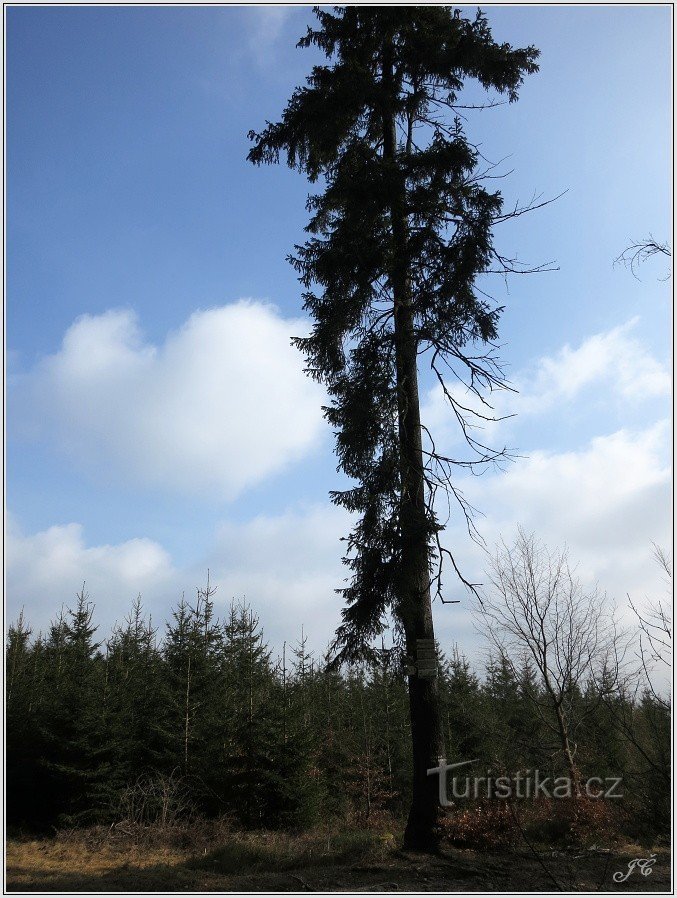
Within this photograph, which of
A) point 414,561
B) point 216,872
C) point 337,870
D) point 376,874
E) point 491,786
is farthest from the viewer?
point 491,786

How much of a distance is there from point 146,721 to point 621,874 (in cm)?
1732

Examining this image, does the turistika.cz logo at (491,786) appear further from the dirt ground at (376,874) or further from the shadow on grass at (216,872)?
the shadow on grass at (216,872)

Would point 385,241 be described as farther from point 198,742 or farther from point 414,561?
point 198,742

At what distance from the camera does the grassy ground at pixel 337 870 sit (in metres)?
7.37

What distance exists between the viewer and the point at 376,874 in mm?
7598

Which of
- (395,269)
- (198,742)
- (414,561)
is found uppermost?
(395,269)

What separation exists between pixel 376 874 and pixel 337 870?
607mm

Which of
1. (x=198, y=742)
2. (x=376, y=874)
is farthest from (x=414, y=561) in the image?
(x=198, y=742)

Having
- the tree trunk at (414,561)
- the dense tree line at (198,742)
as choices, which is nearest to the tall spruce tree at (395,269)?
the tree trunk at (414,561)

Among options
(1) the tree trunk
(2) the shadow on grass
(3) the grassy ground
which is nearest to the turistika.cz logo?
(1) the tree trunk

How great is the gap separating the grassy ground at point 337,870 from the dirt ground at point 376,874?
0.01 meters

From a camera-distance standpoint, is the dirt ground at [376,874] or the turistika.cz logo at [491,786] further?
the turistika.cz logo at [491,786]

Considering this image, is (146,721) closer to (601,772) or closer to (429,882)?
(601,772)

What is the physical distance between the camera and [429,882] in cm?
735
